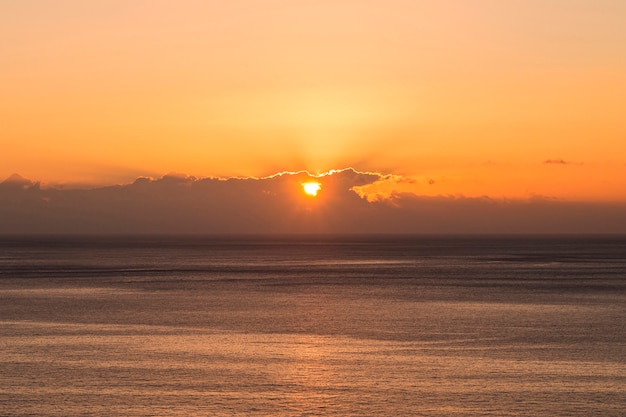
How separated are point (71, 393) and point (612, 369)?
83.6 ft

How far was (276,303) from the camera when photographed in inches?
3150

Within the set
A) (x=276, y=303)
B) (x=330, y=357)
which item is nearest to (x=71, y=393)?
(x=330, y=357)

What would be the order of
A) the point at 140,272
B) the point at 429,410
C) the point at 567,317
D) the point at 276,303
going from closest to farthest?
the point at 429,410 < the point at 567,317 < the point at 276,303 < the point at 140,272

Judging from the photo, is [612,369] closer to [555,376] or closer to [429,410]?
[555,376]

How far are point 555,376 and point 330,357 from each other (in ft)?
39.1

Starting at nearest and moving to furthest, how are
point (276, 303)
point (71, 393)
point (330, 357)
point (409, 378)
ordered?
point (71, 393), point (409, 378), point (330, 357), point (276, 303)

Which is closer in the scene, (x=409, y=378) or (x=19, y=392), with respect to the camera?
(x=19, y=392)

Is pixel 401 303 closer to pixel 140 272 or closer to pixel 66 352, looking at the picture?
pixel 66 352

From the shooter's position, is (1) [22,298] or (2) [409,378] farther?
(1) [22,298]

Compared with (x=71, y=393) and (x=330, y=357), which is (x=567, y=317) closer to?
(x=330, y=357)

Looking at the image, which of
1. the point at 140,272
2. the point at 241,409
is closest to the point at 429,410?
the point at 241,409

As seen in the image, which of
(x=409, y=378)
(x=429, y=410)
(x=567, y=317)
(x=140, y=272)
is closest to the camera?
(x=429, y=410)

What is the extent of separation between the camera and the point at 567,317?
68.4m

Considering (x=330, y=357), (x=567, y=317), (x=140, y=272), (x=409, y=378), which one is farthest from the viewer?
(x=140, y=272)
